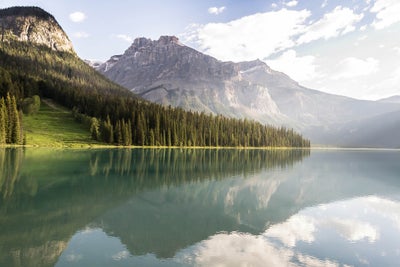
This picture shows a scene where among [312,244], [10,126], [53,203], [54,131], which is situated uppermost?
[10,126]

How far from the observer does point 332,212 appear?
39.7 m

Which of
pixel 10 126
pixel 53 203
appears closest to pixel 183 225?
pixel 53 203

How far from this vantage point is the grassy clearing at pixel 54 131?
146 m

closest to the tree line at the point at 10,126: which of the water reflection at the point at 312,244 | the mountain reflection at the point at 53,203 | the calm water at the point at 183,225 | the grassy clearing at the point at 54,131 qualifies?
the grassy clearing at the point at 54,131

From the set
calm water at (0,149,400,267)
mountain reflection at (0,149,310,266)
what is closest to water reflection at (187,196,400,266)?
calm water at (0,149,400,267)

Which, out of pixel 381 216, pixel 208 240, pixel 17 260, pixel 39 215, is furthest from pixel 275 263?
pixel 381 216

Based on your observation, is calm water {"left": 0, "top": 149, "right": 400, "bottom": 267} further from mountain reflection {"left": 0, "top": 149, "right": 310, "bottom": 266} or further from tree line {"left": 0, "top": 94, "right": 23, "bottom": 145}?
tree line {"left": 0, "top": 94, "right": 23, "bottom": 145}

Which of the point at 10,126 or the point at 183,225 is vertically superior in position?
the point at 10,126

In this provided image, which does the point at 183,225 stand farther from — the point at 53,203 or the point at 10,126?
the point at 10,126

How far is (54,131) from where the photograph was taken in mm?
167500

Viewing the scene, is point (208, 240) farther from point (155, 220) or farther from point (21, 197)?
point (21, 197)

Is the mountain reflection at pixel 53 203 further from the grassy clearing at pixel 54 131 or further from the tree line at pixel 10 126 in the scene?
the grassy clearing at pixel 54 131

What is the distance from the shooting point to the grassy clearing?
14638 centimetres

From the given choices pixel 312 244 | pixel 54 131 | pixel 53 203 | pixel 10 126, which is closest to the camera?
pixel 312 244
